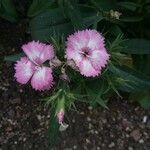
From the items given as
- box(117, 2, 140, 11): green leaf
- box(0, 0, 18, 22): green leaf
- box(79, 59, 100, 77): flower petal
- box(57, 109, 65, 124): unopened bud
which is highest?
box(79, 59, 100, 77): flower petal

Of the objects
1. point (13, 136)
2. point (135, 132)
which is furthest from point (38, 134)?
point (135, 132)

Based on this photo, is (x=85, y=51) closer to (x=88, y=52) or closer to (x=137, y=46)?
(x=88, y=52)

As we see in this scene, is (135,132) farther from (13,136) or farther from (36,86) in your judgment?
(36,86)

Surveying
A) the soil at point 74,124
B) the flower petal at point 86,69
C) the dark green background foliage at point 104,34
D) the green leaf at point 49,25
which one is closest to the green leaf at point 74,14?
the dark green background foliage at point 104,34

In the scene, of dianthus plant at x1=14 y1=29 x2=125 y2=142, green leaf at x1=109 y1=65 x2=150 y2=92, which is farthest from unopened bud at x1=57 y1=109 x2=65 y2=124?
green leaf at x1=109 y1=65 x2=150 y2=92

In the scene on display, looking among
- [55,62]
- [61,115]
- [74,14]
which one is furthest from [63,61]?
[74,14]

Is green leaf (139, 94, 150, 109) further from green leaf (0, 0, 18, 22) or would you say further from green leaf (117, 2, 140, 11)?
green leaf (0, 0, 18, 22)

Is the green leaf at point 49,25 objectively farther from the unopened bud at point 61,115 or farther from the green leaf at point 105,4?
the unopened bud at point 61,115
